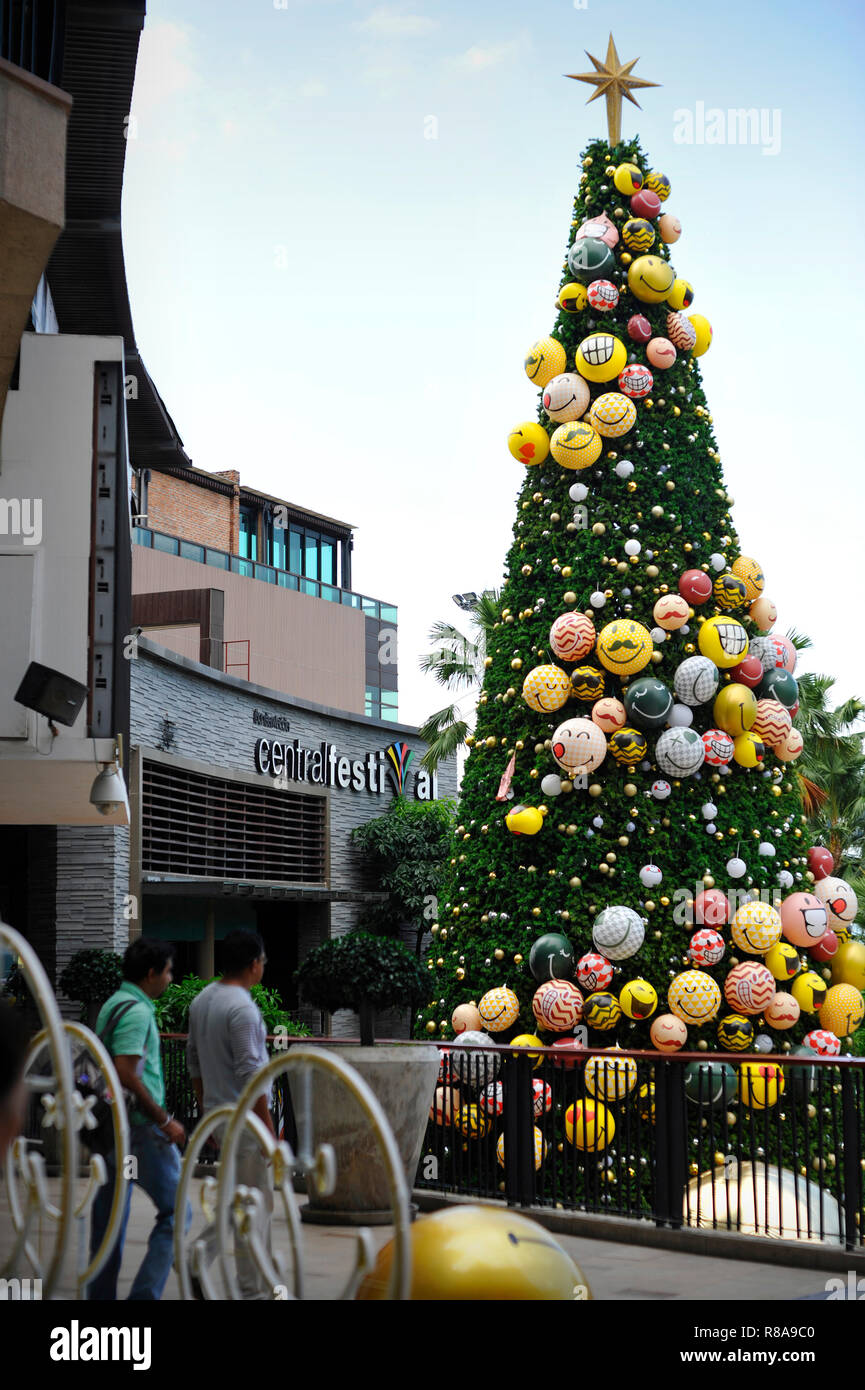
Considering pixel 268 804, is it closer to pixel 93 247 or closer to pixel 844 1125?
pixel 93 247

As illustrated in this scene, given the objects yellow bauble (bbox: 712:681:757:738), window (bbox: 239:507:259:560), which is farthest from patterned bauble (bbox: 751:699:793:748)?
window (bbox: 239:507:259:560)

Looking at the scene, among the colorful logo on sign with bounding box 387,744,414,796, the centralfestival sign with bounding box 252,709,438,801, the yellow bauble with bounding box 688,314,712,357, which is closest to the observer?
the yellow bauble with bounding box 688,314,712,357

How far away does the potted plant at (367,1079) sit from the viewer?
7766mm

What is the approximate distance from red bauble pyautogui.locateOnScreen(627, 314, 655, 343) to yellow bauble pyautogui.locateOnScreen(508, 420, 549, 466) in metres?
1.17

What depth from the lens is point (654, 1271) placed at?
7.14m

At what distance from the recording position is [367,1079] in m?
7.90

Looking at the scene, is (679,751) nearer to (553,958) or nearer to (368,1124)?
(553,958)

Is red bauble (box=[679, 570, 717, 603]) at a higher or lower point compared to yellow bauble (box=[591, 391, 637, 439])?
lower

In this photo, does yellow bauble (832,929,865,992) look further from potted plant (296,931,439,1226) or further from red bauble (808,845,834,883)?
potted plant (296,931,439,1226)

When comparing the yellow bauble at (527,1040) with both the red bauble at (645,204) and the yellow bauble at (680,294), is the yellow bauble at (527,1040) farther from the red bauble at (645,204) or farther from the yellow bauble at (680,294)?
the red bauble at (645,204)

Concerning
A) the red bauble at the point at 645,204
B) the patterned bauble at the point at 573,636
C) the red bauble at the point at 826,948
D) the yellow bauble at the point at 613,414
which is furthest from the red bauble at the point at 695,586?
the red bauble at the point at 645,204

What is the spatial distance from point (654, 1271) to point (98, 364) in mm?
7813

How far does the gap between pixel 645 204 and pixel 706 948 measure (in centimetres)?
688

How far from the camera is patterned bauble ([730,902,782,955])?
10727 millimetres
